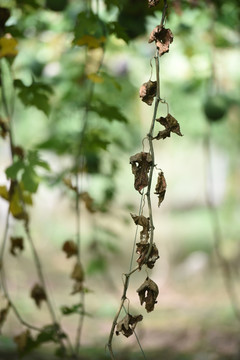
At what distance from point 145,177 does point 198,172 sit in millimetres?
8860

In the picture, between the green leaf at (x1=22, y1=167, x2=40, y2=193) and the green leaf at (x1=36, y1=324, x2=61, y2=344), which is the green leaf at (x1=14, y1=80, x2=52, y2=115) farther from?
the green leaf at (x1=36, y1=324, x2=61, y2=344)

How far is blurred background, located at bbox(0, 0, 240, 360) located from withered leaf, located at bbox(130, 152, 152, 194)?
0.15 m

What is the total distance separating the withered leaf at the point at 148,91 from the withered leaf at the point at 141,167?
0.34 ft

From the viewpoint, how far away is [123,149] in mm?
3201

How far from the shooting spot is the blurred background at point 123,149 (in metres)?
2.13

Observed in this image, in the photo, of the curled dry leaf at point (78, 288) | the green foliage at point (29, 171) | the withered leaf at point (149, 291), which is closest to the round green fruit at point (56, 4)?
the green foliage at point (29, 171)

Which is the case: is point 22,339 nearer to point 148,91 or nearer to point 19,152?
point 19,152

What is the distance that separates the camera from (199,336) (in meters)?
3.86

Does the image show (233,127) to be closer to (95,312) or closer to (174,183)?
(95,312)

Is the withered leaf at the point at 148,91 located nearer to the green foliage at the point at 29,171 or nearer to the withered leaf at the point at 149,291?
the withered leaf at the point at 149,291

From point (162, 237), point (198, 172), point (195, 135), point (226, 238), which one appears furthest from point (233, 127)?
point (198, 172)

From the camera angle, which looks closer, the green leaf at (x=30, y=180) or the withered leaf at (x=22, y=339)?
the green leaf at (x=30, y=180)

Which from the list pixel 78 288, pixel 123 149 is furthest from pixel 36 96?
pixel 123 149

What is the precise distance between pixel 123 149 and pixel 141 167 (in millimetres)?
2086
